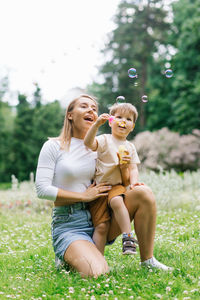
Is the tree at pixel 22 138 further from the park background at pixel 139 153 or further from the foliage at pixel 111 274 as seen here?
the foliage at pixel 111 274

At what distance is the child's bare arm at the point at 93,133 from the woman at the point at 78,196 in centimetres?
21

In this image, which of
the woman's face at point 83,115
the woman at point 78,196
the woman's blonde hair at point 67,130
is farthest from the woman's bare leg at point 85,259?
the woman's face at point 83,115

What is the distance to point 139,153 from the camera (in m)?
18.9

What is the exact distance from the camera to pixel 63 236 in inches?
134

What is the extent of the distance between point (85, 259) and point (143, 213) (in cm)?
65

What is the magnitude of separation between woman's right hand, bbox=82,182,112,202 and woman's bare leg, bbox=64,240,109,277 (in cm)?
39

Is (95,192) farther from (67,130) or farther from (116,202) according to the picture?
(67,130)

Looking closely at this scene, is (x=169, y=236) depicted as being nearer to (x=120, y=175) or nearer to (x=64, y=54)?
(x=120, y=175)

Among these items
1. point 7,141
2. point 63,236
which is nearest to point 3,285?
point 63,236

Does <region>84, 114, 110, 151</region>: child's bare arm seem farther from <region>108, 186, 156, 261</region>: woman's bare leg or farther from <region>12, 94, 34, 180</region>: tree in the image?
<region>12, 94, 34, 180</region>: tree

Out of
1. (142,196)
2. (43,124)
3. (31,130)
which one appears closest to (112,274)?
(142,196)

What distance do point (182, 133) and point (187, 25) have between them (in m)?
6.22

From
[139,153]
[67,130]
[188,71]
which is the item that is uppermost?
[188,71]

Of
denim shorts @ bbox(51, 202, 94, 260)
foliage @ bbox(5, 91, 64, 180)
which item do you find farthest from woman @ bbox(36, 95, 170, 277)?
foliage @ bbox(5, 91, 64, 180)
